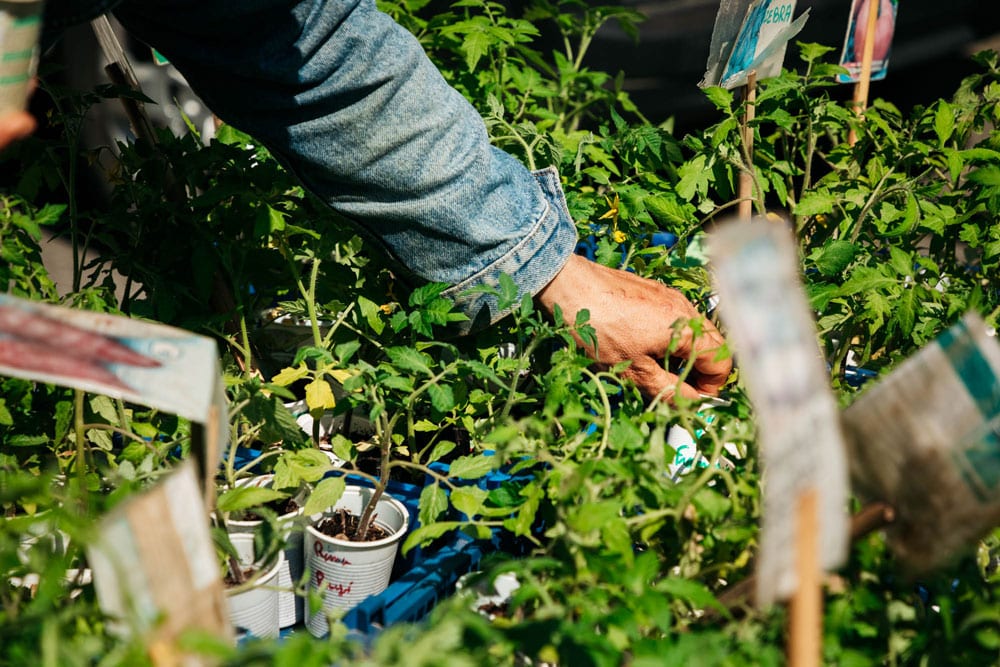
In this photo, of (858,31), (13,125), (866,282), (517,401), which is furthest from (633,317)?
(858,31)

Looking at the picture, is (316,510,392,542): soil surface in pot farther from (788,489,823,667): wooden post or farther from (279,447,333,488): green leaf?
(788,489,823,667): wooden post

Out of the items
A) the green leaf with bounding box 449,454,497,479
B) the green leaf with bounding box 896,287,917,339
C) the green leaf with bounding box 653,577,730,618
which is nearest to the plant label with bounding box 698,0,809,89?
the green leaf with bounding box 896,287,917,339

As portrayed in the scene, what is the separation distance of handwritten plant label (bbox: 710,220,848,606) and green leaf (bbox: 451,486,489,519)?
55 centimetres

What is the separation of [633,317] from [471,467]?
0.44 metres

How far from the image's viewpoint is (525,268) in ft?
4.60

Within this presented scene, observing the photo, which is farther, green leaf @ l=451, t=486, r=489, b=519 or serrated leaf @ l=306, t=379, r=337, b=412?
serrated leaf @ l=306, t=379, r=337, b=412

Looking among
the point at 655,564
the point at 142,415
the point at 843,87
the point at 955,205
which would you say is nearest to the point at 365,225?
the point at 142,415

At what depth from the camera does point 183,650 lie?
0.56 metres

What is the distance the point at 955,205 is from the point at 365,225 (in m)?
1.18

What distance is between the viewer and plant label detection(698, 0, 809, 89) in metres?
1.57

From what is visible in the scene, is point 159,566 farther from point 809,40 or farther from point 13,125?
point 809,40

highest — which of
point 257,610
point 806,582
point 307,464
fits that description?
point 806,582

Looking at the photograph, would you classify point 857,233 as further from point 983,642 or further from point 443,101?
point 983,642

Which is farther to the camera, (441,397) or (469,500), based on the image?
(441,397)
